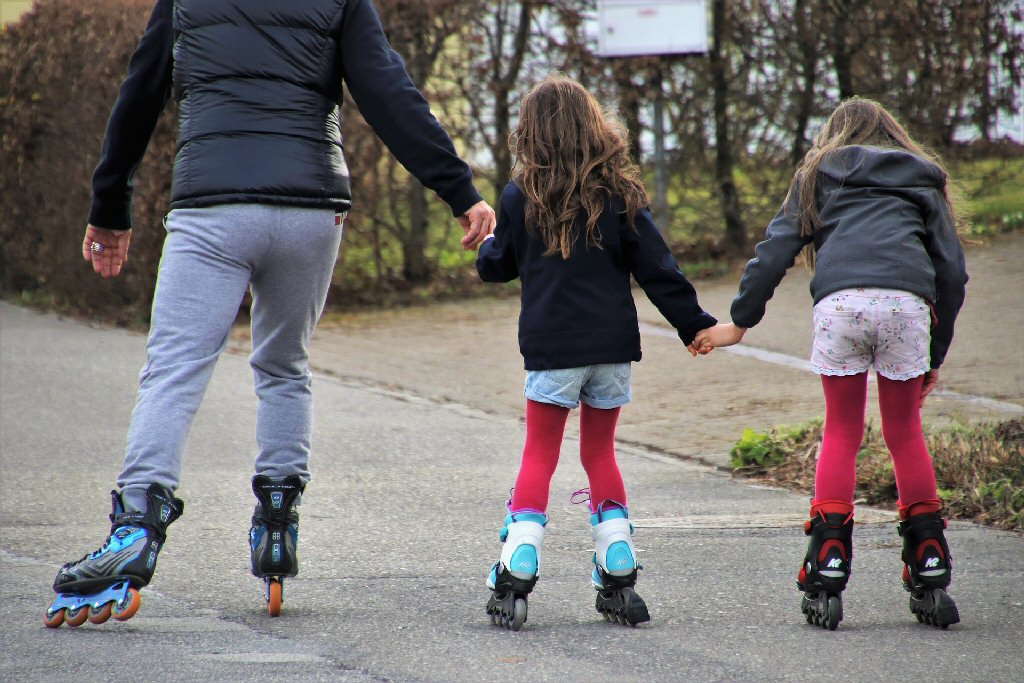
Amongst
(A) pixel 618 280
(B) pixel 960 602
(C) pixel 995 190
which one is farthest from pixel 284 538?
(C) pixel 995 190

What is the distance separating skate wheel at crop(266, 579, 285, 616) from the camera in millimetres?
3635

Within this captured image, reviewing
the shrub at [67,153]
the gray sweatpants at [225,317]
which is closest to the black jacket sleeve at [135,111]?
the gray sweatpants at [225,317]

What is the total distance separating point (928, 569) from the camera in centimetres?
372

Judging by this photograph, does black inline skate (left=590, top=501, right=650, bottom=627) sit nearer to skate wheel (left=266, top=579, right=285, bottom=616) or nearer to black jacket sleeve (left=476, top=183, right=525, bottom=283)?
black jacket sleeve (left=476, top=183, right=525, bottom=283)

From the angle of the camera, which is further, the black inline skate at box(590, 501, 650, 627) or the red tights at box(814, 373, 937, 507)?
the red tights at box(814, 373, 937, 507)

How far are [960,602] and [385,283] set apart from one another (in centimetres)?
785

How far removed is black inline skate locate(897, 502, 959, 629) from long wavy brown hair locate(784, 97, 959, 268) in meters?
0.88

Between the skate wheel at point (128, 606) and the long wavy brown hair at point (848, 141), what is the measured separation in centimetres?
210

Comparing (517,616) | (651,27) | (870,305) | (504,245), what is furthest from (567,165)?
(651,27)

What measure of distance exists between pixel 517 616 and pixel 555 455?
1.65 feet

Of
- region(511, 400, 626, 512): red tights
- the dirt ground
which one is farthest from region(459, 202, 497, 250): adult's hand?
the dirt ground

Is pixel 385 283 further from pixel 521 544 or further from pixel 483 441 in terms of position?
pixel 521 544

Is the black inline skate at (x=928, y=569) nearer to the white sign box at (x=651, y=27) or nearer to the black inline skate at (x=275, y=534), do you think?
the black inline skate at (x=275, y=534)

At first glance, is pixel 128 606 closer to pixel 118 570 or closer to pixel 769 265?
pixel 118 570
